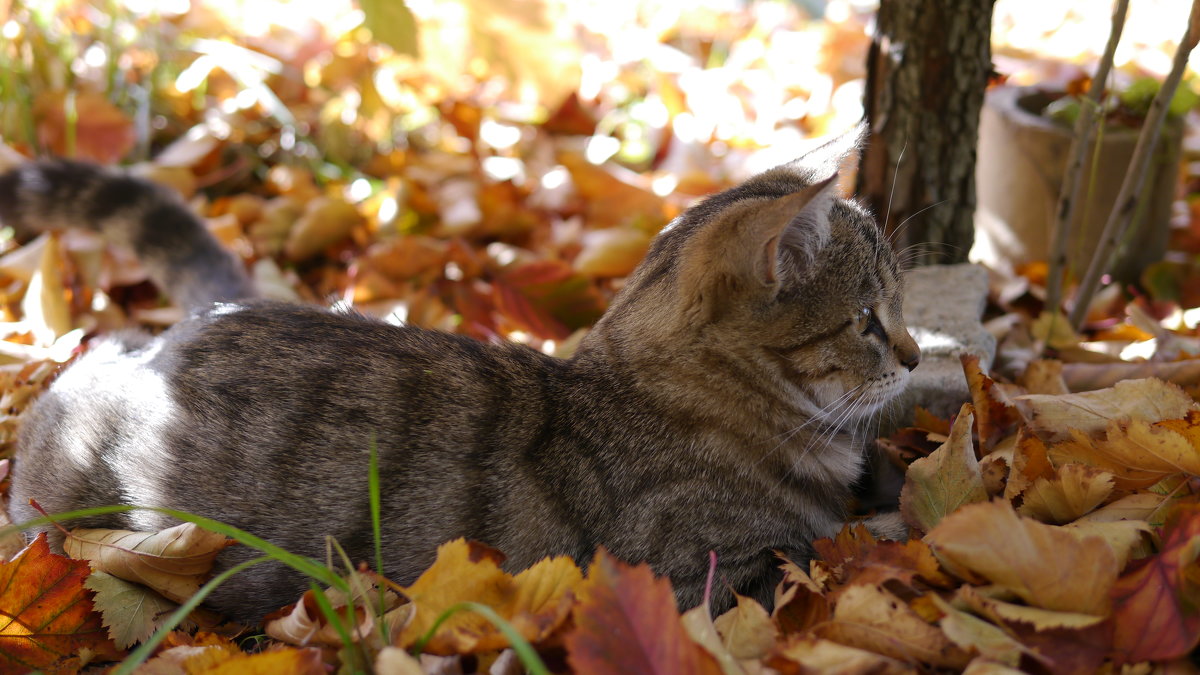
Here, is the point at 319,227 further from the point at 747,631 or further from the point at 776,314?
the point at 747,631

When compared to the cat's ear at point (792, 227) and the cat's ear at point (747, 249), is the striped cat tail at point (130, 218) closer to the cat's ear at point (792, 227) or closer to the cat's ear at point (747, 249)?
the cat's ear at point (747, 249)

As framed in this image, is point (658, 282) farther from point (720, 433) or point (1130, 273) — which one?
point (1130, 273)

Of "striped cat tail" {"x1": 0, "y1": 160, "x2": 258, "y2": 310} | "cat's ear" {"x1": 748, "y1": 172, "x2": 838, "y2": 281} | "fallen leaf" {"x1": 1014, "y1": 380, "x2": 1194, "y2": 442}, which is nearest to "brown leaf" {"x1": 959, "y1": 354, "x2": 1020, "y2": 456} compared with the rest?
"fallen leaf" {"x1": 1014, "y1": 380, "x2": 1194, "y2": 442}

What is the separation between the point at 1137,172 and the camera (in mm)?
2221

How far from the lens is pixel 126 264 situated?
9.70ft

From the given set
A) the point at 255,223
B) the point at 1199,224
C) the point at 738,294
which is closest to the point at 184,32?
the point at 255,223

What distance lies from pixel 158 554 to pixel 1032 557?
4.61ft

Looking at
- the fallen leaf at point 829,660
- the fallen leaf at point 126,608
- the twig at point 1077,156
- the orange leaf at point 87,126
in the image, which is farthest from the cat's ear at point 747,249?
Result: the orange leaf at point 87,126

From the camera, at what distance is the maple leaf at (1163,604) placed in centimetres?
126

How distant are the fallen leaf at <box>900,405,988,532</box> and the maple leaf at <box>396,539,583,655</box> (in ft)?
2.05

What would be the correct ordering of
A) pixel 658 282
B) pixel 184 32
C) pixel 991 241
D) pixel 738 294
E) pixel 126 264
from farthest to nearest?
pixel 184 32 → pixel 991 241 → pixel 126 264 → pixel 658 282 → pixel 738 294

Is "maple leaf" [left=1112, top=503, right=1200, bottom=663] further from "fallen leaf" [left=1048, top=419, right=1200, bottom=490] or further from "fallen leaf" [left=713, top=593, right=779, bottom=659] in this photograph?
"fallen leaf" [left=713, top=593, right=779, bottom=659]

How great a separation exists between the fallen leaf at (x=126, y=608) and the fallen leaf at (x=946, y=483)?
1335mm

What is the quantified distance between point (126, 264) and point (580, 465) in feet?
6.10
